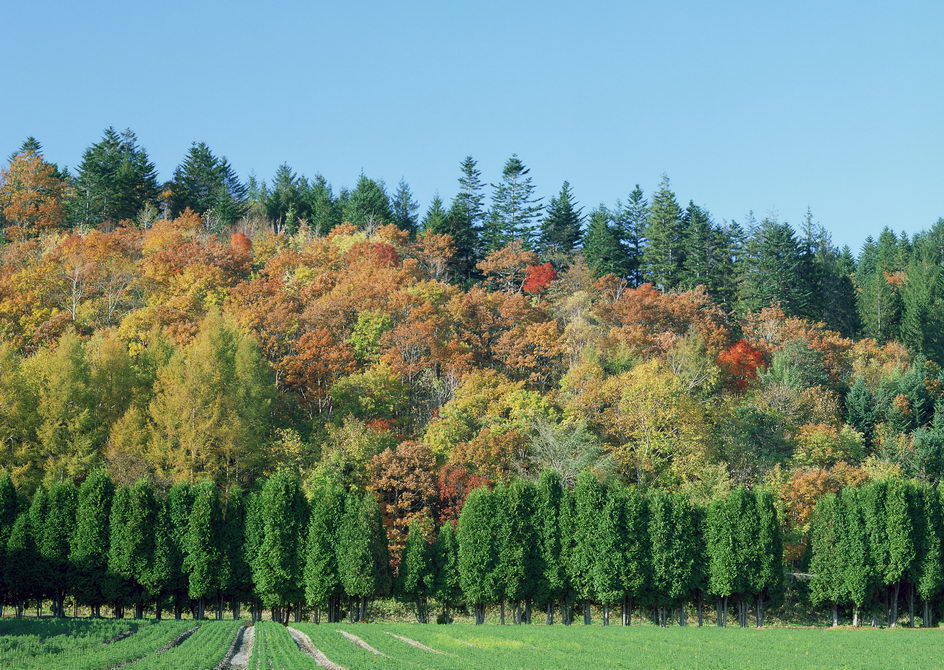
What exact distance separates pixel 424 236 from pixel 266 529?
62.5 m

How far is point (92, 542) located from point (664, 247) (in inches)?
3249

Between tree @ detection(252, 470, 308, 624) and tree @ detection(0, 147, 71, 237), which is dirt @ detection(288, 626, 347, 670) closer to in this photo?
tree @ detection(252, 470, 308, 624)

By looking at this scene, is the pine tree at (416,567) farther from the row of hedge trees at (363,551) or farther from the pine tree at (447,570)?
the pine tree at (447,570)

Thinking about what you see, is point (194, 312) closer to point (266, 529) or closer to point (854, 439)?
point (266, 529)

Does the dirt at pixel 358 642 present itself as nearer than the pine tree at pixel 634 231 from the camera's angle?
Yes

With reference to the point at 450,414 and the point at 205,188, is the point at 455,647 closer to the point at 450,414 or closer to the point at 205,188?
the point at 450,414

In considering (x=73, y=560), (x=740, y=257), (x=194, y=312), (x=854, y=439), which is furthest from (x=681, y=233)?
(x=73, y=560)

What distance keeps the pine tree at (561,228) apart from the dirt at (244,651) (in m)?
87.1

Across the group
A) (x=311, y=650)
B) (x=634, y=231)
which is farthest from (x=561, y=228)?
(x=311, y=650)

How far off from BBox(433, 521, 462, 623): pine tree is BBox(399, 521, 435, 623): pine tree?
50 cm

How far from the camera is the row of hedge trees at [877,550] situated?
73750mm

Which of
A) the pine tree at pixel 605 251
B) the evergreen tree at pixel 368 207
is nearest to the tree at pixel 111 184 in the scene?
the evergreen tree at pixel 368 207

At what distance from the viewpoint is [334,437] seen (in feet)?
272

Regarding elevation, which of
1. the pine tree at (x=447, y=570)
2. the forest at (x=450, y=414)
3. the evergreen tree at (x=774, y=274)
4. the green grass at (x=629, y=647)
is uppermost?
the evergreen tree at (x=774, y=274)
